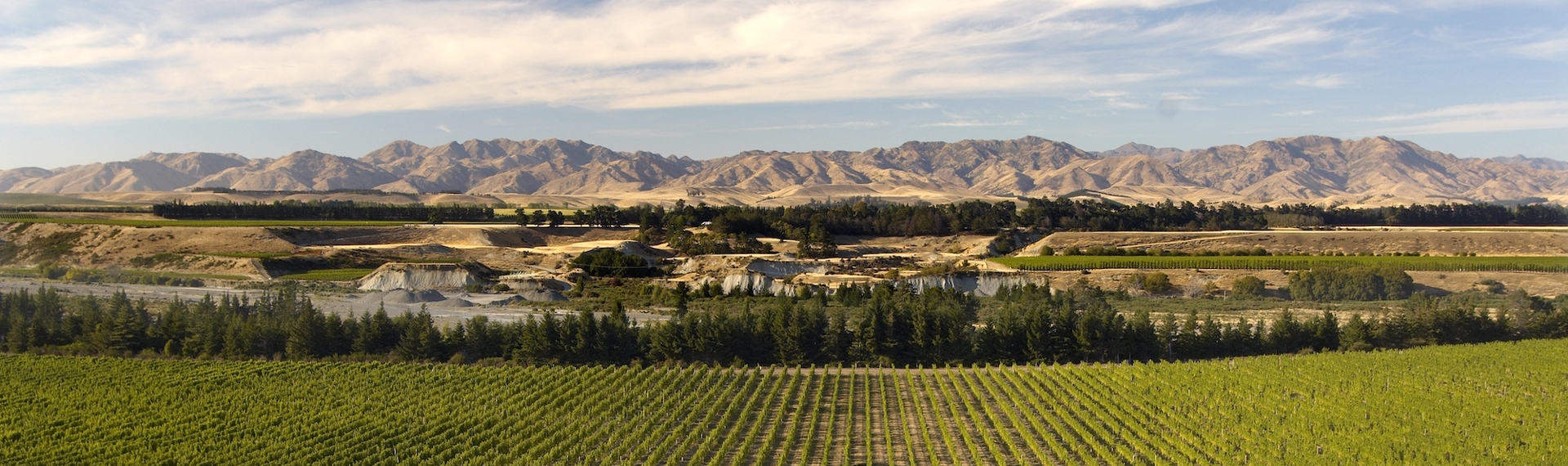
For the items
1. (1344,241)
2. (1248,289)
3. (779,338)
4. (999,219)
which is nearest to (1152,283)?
(1248,289)

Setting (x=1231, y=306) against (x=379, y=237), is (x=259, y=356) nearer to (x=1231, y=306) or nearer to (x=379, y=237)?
(x=1231, y=306)

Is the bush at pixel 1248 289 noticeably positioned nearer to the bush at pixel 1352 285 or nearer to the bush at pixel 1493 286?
the bush at pixel 1352 285

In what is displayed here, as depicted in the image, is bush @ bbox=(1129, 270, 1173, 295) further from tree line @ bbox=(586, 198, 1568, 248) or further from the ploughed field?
tree line @ bbox=(586, 198, 1568, 248)

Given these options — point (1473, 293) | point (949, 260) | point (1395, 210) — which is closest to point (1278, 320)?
point (1473, 293)

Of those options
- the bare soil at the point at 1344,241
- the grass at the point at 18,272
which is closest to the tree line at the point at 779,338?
the grass at the point at 18,272

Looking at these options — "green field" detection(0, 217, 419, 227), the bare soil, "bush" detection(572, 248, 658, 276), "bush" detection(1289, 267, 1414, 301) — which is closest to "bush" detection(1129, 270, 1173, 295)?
"bush" detection(1289, 267, 1414, 301)
